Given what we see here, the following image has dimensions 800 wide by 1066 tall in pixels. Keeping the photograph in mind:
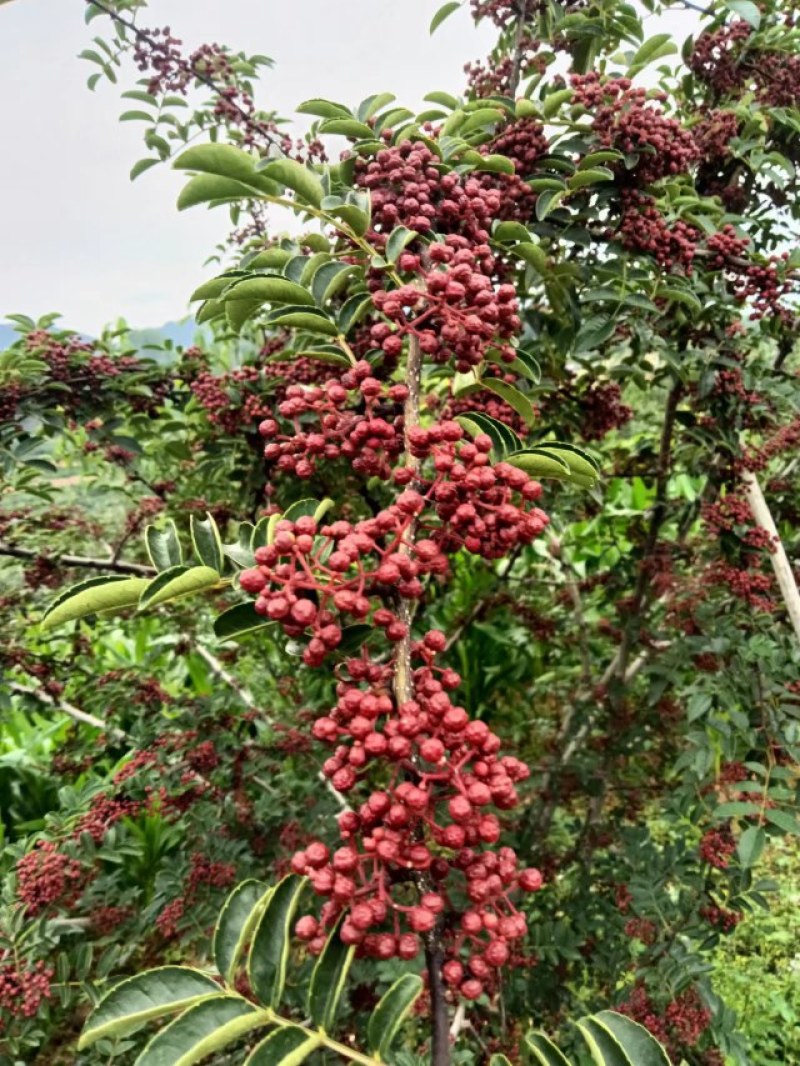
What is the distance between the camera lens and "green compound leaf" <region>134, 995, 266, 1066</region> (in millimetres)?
601

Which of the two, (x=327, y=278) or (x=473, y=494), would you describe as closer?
(x=473, y=494)

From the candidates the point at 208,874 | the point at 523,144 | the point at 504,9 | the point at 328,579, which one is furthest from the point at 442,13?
the point at 208,874

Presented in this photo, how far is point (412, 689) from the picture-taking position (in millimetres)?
812

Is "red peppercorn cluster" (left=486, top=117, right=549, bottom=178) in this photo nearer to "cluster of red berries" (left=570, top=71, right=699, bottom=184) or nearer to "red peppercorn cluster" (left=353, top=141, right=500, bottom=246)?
"cluster of red berries" (left=570, top=71, right=699, bottom=184)

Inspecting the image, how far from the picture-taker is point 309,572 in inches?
30.3

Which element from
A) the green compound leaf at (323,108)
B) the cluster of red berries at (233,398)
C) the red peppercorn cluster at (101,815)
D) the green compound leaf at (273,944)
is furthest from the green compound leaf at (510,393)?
the red peppercorn cluster at (101,815)

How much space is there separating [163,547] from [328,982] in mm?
535

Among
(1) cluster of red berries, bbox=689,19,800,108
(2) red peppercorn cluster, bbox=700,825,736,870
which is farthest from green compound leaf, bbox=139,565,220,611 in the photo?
(1) cluster of red berries, bbox=689,19,800,108

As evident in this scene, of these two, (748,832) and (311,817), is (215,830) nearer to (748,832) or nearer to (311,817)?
(311,817)

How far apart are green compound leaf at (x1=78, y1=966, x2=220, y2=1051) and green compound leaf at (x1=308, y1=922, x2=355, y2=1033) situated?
95 millimetres

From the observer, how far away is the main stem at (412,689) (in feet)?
2.33

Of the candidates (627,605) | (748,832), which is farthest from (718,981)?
(748,832)

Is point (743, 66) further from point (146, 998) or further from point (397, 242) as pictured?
point (146, 998)

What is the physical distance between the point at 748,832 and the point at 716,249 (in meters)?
1.24
